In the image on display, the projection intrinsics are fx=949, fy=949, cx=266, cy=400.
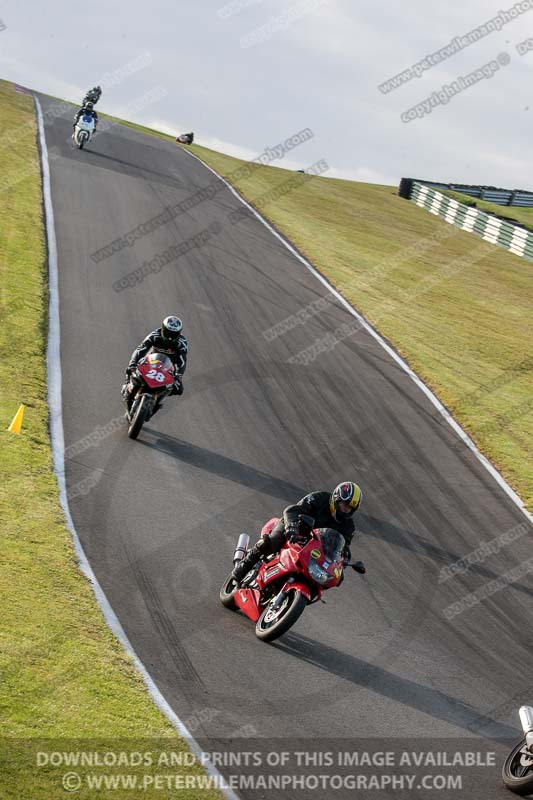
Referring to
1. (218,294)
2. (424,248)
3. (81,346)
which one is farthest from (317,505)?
(424,248)

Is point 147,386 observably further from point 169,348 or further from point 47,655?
point 47,655

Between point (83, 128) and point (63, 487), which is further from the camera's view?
point (83, 128)

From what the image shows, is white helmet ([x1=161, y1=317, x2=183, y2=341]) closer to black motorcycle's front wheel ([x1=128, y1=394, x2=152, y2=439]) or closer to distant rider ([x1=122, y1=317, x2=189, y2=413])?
distant rider ([x1=122, y1=317, x2=189, y2=413])

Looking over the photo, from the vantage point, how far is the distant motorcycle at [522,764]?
328 inches

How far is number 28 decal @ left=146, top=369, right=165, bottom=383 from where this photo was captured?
15.0 metres

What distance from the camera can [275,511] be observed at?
545 inches

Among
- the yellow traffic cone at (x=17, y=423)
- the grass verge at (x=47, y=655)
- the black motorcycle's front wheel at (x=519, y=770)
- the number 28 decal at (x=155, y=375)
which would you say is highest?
the number 28 decal at (x=155, y=375)

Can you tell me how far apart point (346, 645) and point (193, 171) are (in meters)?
38.2

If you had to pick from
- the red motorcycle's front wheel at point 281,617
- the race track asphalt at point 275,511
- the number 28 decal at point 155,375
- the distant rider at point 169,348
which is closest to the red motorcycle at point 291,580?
the red motorcycle's front wheel at point 281,617

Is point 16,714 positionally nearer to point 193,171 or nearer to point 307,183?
point 193,171

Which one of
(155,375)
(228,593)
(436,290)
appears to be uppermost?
(436,290)

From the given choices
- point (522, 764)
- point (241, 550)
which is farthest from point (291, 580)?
point (522, 764)

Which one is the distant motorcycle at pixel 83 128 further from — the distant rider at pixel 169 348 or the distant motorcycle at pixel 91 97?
the distant rider at pixel 169 348

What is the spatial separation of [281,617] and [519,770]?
274 centimetres
